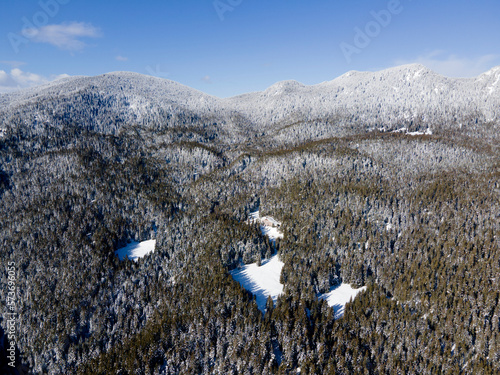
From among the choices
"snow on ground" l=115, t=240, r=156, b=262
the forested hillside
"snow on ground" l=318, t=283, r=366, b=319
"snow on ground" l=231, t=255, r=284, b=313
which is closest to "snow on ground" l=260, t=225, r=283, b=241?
the forested hillside

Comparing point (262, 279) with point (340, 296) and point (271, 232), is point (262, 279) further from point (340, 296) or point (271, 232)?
point (271, 232)

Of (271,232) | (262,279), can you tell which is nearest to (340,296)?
(262,279)

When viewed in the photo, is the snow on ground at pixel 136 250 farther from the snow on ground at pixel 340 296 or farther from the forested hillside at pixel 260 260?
the snow on ground at pixel 340 296

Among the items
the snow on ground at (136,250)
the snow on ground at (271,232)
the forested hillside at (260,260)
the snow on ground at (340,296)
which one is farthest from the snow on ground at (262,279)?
the snow on ground at (136,250)

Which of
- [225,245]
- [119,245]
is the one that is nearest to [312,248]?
[225,245]

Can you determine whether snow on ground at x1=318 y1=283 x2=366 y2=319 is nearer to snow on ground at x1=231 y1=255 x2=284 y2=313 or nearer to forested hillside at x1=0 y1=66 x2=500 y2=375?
forested hillside at x1=0 y1=66 x2=500 y2=375
